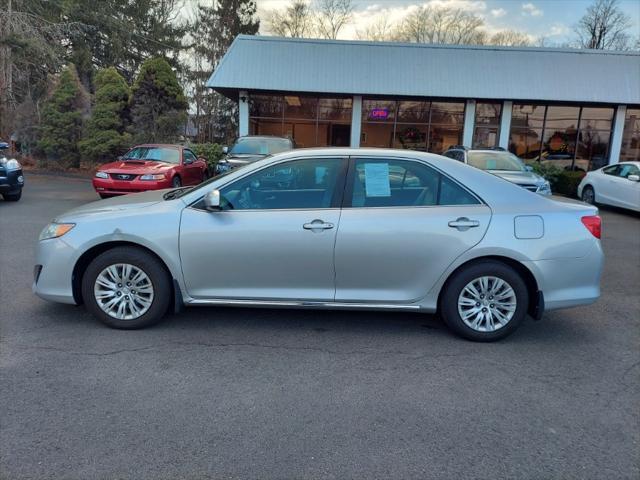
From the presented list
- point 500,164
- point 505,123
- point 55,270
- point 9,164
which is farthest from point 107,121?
point 55,270

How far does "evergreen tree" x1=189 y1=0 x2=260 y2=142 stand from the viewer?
94.7 ft

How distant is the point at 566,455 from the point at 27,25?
23.7 meters

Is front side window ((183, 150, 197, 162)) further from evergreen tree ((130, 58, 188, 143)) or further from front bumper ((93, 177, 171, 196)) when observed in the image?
evergreen tree ((130, 58, 188, 143))

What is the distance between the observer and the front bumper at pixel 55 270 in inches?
166

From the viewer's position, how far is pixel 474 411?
3.18 metres

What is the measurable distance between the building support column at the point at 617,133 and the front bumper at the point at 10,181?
21.2m

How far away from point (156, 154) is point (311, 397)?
11368 millimetres

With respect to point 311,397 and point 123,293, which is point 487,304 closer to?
point 311,397

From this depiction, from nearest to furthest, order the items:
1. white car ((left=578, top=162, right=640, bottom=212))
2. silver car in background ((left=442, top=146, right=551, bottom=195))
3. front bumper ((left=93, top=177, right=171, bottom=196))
Result: 1. silver car in background ((left=442, top=146, right=551, bottom=195))
2. front bumper ((left=93, top=177, right=171, bottom=196))
3. white car ((left=578, top=162, right=640, bottom=212))

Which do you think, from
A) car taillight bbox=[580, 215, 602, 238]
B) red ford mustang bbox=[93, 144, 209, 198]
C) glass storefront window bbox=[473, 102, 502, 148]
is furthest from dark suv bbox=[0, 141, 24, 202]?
glass storefront window bbox=[473, 102, 502, 148]

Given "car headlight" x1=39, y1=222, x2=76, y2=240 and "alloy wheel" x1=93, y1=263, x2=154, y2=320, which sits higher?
"car headlight" x1=39, y1=222, x2=76, y2=240

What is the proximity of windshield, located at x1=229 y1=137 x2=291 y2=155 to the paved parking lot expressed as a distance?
341 inches

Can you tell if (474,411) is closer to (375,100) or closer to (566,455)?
(566,455)

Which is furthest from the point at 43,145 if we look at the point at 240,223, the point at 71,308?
the point at 240,223
